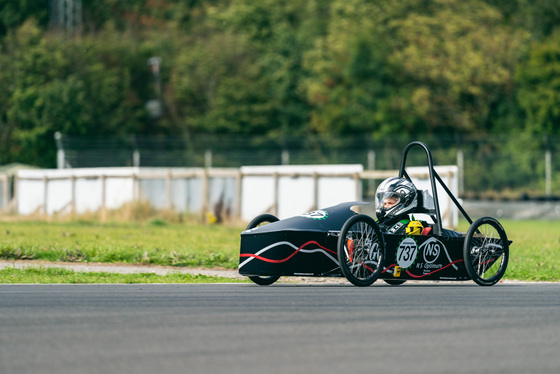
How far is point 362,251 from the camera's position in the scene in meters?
13.3

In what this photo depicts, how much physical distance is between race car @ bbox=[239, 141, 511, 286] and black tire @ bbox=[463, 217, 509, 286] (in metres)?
0.01

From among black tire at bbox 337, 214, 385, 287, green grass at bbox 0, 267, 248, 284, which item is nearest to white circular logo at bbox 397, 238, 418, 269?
black tire at bbox 337, 214, 385, 287

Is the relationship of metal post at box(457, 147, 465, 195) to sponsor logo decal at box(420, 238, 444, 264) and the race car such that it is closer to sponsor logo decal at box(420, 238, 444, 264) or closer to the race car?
the race car

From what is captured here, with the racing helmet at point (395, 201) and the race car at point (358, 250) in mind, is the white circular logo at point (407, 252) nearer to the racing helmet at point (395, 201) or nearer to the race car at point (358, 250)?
the race car at point (358, 250)

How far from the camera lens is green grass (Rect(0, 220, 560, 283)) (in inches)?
618

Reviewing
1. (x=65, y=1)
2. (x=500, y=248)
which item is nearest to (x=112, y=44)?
(x=65, y=1)

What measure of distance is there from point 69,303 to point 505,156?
3656 centimetres

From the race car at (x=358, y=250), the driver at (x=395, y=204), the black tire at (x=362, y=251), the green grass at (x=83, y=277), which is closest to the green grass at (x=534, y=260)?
the race car at (x=358, y=250)

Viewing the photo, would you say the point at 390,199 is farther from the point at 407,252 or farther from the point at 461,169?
the point at 461,169

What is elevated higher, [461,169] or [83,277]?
[461,169]

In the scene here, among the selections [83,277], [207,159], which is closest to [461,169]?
[207,159]

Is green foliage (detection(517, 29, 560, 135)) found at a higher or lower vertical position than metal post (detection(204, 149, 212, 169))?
higher

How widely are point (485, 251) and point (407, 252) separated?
1.36 m

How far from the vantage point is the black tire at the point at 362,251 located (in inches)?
520
